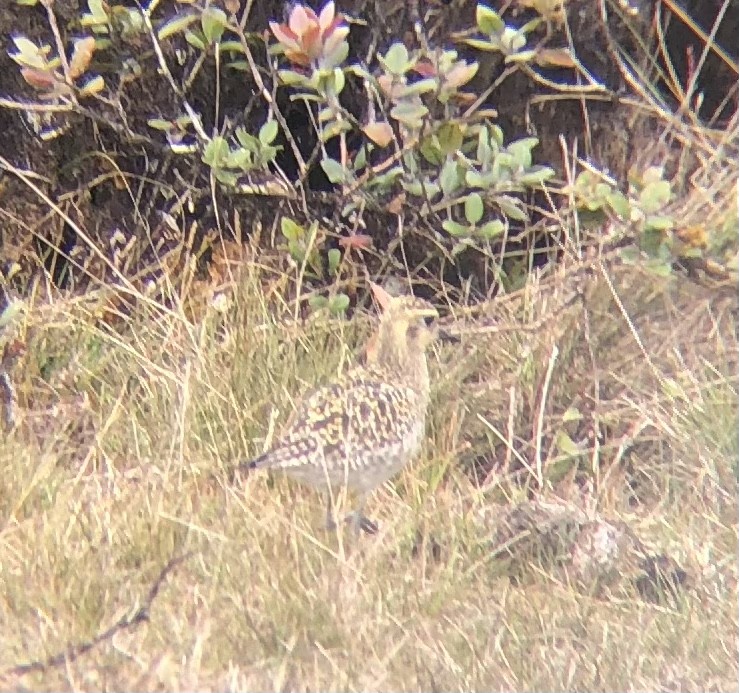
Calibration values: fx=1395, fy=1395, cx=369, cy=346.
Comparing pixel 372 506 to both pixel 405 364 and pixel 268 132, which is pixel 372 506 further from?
pixel 268 132

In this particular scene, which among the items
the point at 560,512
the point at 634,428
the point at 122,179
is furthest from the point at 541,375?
the point at 122,179

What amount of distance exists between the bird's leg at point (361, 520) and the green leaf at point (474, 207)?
1203 mm

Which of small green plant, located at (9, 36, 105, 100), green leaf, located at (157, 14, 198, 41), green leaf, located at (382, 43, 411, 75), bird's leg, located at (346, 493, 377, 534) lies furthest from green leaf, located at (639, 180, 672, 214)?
small green plant, located at (9, 36, 105, 100)

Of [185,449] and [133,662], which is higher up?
[133,662]

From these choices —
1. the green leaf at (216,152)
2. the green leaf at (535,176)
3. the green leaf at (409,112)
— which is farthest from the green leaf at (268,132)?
the green leaf at (535,176)

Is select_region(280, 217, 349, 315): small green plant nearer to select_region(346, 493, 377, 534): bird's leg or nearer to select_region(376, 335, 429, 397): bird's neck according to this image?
select_region(376, 335, 429, 397): bird's neck

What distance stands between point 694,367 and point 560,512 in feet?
2.70

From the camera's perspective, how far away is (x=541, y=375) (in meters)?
4.34

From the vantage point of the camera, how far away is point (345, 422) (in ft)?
12.2

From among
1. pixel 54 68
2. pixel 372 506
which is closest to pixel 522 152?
pixel 372 506

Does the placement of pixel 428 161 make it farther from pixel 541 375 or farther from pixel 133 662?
pixel 133 662

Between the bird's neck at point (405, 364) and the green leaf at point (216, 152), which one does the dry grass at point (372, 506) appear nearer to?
the bird's neck at point (405, 364)

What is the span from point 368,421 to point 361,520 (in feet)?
0.88

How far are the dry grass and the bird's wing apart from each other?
5.8 inches
